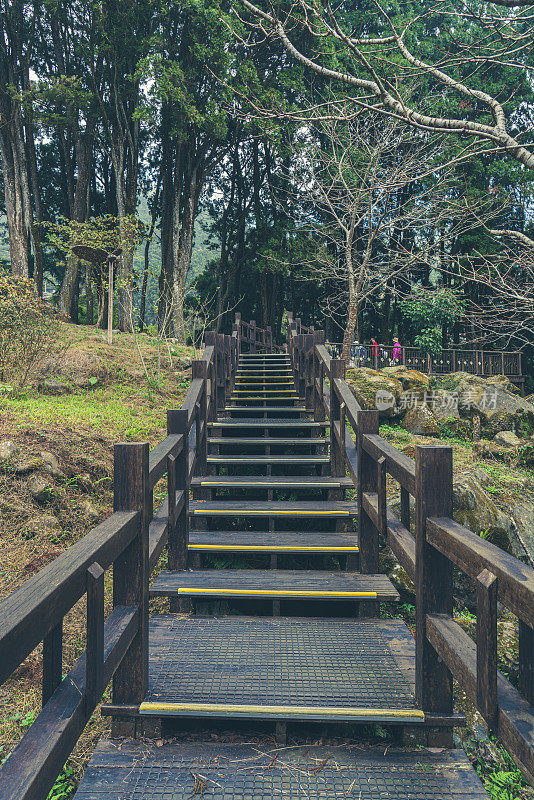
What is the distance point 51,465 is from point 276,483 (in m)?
2.31

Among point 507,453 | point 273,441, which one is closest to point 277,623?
point 273,441

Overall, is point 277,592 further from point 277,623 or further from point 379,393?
point 379,393

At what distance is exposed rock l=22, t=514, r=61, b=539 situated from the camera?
4.15 metres

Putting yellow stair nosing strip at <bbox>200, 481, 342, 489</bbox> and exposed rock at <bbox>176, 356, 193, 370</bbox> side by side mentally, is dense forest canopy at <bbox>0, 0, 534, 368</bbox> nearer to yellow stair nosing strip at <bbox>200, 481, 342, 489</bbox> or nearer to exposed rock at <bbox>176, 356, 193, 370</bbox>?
exposed rock at <bbox>176, 356, 193, 370</bbox>

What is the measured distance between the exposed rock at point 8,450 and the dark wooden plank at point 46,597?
3287 millimetres

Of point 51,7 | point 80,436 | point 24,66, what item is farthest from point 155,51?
point 80,436

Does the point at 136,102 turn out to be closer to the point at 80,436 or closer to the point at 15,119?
the point at 15,119

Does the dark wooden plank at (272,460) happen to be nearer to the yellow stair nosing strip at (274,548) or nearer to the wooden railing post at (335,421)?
the wooden railing post at (335,421)

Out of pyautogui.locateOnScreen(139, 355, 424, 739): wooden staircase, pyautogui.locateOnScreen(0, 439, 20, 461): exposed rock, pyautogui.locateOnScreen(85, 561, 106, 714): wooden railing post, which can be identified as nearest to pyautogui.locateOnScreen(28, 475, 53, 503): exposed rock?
pyautogui.locateOnScreen(0, 439, 20, 461): exposed rock

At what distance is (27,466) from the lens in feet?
15.0

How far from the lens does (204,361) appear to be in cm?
486

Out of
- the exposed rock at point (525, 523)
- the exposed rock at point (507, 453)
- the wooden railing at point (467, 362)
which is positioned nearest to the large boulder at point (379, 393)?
the exposed rock at point (507, 453)

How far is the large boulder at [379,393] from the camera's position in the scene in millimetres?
8539

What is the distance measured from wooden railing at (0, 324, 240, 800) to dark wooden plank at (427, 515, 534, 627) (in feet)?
4.20
